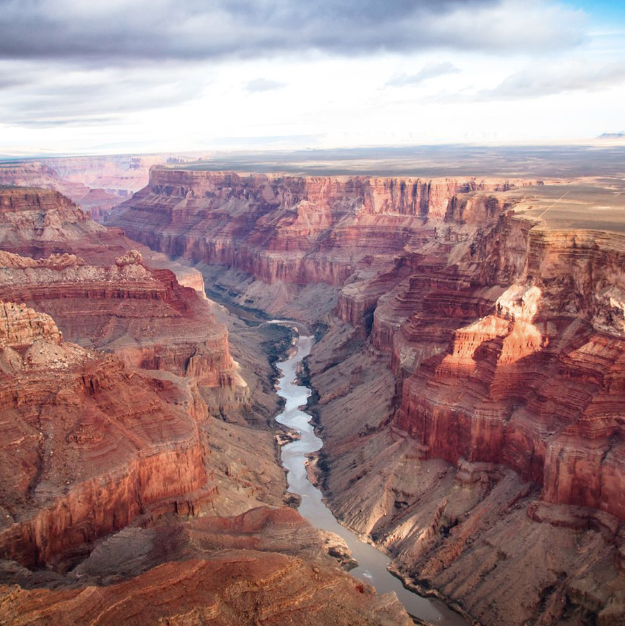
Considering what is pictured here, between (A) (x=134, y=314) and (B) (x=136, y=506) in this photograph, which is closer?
(B) (x=136, y=506)

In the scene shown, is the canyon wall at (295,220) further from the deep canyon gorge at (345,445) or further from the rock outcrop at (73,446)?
the rock outcrop at (73,446)

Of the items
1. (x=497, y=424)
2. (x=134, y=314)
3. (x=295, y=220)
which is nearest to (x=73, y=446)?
(x=497, y=424)

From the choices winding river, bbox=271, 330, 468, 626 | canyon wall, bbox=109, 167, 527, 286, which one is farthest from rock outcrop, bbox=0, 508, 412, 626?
canyon wall, bbox=109, 167, 527, 286

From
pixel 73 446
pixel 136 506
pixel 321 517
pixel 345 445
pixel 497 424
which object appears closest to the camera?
pixel 73 446

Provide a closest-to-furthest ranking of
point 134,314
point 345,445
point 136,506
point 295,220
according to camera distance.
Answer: point 136,506 < point 345,445 < point 134,314 < point 295,220

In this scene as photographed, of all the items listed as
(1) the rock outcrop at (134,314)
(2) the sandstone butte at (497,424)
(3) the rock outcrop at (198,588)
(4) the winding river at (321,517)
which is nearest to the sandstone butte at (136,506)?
(3) the rock outcrop at (198,588)

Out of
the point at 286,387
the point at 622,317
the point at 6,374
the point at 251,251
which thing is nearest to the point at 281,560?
the point at 6,374

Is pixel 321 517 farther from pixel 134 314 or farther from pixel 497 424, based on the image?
pixel 134 314

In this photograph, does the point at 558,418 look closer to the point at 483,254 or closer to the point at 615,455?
the point at 615,455
